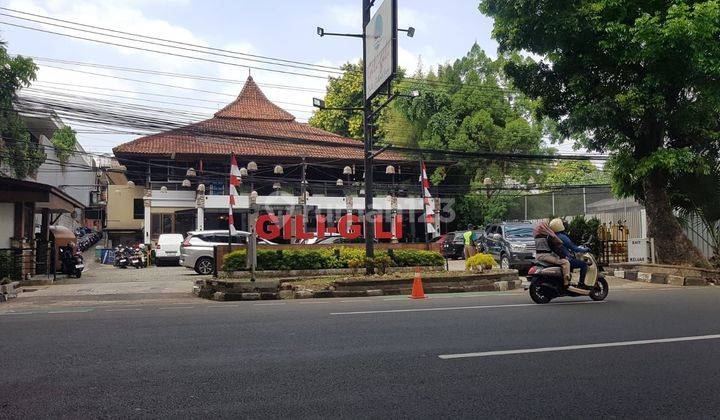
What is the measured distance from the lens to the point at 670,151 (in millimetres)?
15273

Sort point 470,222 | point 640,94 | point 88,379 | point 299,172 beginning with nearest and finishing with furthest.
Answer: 1. point 88,379
2. point 640,94
3. point 299,172
4. point 470,222

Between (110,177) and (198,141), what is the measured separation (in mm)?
25787

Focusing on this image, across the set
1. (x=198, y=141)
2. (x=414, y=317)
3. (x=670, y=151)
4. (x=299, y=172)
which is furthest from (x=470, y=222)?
(x=414, y=317)

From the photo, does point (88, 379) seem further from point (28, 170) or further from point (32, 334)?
point (28, 170)

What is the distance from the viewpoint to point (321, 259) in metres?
16.3

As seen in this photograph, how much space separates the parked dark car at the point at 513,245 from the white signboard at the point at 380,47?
25.5ft

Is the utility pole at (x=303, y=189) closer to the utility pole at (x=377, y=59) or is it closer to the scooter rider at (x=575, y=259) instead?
the utility pole at (x=377, y=59)

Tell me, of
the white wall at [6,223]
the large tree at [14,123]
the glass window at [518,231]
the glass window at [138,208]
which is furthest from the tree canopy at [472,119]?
the white wall at [6,223]

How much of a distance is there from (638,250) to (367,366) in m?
15.5

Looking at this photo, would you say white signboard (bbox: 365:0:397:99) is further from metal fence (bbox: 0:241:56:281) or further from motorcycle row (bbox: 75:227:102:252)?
motorcycle row (bbox: 75:227:102:252)

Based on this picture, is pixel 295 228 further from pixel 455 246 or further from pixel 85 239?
pixel 85 239

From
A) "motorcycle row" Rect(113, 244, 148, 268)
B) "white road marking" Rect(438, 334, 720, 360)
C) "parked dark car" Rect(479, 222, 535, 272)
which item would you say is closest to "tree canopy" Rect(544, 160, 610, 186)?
"parked dark car" Rect(479, 222, 535, 272)

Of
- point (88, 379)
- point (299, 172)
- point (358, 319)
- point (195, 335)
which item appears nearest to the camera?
point (88, 379)

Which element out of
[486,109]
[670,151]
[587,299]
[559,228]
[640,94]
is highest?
[486,109]
